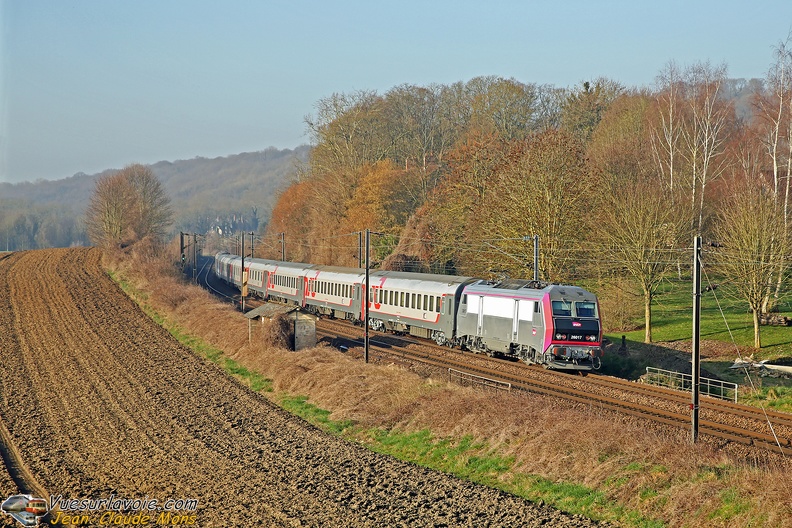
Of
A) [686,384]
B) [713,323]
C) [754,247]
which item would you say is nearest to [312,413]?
[686,384]

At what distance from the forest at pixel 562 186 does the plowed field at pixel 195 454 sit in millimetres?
14108

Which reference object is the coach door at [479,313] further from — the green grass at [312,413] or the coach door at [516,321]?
the green grass at [312,413]

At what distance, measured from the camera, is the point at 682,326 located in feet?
132

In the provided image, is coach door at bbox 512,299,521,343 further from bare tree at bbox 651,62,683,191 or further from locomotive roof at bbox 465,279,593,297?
bare tree at bbox 651,62,683,191

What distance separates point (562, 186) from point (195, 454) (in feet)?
87.3

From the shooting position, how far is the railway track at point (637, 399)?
1806 cm

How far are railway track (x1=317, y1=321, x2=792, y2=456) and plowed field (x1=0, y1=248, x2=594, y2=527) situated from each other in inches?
287

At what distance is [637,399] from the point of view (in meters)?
22.0

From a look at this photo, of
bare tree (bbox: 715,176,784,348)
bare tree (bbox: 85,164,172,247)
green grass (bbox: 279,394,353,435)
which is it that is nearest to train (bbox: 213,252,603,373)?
green grass (bbox: 279,394,353,435)

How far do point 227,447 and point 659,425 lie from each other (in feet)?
35.4

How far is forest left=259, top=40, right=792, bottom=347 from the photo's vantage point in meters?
36.0

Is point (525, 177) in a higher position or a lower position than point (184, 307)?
higher

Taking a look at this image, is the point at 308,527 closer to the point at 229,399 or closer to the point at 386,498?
the point at 386,498

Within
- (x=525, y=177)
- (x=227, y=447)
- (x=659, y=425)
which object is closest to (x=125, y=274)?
(x=525, y=177)
